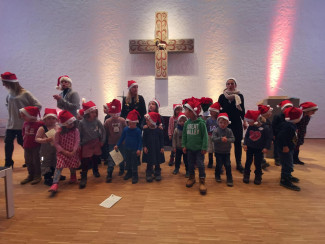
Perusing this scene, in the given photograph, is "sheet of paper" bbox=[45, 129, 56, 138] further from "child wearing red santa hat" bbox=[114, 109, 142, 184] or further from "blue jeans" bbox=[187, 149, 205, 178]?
"blue jeans" bbox=[187, 149, 205, 178]

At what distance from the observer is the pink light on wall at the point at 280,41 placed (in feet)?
20.0

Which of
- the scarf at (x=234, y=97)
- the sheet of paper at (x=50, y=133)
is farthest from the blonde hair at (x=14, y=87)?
the scarf at (x=234, y=97)

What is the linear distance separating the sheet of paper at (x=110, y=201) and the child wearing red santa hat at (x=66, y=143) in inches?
33.7

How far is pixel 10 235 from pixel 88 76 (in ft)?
18.3

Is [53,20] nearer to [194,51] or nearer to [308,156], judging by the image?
[194,51]

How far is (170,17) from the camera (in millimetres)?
6246

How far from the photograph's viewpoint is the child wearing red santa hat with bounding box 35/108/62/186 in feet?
9.65

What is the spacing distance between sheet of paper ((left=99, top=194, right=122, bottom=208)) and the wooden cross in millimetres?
4600

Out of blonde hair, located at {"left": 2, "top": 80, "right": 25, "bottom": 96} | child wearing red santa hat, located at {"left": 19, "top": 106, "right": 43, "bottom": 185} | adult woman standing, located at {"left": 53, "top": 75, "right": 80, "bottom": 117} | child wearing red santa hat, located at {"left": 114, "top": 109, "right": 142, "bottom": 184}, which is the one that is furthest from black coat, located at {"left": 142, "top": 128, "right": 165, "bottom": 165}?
blonde hair, located at {"left": 2, "top": 80, "right": 25, "bottom": 96}

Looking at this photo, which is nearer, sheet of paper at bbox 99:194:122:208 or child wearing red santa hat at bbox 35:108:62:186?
sheet of paper at bbox 99:194:122:208

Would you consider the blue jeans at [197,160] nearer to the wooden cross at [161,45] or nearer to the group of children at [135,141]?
the group of children at [135,141]

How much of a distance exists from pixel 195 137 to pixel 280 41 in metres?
5.54

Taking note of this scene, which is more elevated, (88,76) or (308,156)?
(88,76)

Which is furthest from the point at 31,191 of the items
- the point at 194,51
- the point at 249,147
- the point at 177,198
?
the point at 194,51
